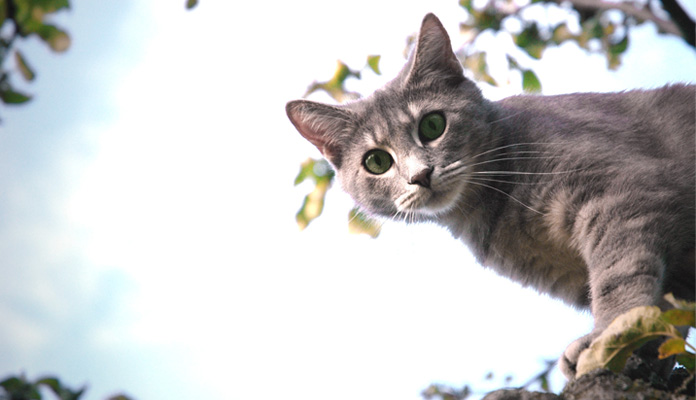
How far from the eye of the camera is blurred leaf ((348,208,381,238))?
7.66 feet

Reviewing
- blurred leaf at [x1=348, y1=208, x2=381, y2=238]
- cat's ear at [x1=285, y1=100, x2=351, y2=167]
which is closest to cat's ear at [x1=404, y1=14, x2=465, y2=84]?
cat's ear at [x1=285, y1=100, x2=351, y2=167]

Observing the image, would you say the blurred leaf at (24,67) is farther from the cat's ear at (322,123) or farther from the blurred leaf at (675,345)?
the cat's ear at (322,123)

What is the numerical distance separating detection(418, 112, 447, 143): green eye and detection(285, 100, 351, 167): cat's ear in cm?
33

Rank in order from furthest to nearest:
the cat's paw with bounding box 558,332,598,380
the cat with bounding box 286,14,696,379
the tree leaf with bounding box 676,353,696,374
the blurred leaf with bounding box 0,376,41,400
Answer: the cat with bounding box 286,14,696,379 < the cat's paw with bounding box 558,332,598,380 < the tree leaf with bounding box 676,353,696,374 < the blurred leaf with bounding box 0,376,41,400

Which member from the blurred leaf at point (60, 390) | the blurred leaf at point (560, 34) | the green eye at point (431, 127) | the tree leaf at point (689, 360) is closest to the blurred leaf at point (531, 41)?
the blurred leaf at point (560, 34)

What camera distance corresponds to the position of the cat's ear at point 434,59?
207cm

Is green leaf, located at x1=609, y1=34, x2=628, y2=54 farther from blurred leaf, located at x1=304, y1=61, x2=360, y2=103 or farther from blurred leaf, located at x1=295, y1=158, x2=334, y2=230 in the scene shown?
blurred leaf, located at x1=295, y1=158, x2=334, y2=230

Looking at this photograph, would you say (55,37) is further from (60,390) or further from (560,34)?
(560,34)

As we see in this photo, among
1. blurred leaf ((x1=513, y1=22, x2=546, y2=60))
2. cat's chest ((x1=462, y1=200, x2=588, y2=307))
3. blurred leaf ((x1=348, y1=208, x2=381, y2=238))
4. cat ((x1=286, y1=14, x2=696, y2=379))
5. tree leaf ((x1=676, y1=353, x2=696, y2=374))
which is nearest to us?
tree leaf ((x1=676, y1=353, x2=696, y2=374))

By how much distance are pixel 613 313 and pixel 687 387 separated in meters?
0.33

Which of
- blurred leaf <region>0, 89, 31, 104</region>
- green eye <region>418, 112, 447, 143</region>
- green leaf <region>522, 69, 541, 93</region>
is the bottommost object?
green leaf <region>522, 69, 541, 93</region>

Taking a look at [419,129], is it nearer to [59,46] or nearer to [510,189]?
[510,189]

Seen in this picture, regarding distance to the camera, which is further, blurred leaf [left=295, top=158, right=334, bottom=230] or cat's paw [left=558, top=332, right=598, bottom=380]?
blurred leaf [left=295, top=158, right=334, bottom=230]

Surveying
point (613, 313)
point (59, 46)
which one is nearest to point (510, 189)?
point (613, 313)
